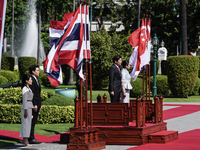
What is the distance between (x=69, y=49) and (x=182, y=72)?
62.2ft

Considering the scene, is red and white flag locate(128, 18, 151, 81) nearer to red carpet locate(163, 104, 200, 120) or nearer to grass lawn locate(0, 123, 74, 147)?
grass lawn locate(0, 123, 74, 147)

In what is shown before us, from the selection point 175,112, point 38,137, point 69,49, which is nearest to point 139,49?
point 38,137

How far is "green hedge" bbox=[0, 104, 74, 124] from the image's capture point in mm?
14789

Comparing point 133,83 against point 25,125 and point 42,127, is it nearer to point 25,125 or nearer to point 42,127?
Result: point 42,127

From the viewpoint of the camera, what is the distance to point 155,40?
24375 mm

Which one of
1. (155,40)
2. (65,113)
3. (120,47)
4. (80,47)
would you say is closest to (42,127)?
(65,113)

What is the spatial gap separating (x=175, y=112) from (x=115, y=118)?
28.3 ft

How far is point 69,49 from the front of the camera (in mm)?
9492

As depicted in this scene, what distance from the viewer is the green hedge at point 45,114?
48.5 ft

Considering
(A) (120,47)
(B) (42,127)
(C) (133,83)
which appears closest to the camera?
(B) (42,127)

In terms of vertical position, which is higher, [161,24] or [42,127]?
[161,24]

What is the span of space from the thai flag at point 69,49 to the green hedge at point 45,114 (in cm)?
484

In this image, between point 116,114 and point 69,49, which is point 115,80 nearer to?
point 116,114

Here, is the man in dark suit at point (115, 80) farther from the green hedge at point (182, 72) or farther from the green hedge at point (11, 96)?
the green hedge at point (182, 72)
